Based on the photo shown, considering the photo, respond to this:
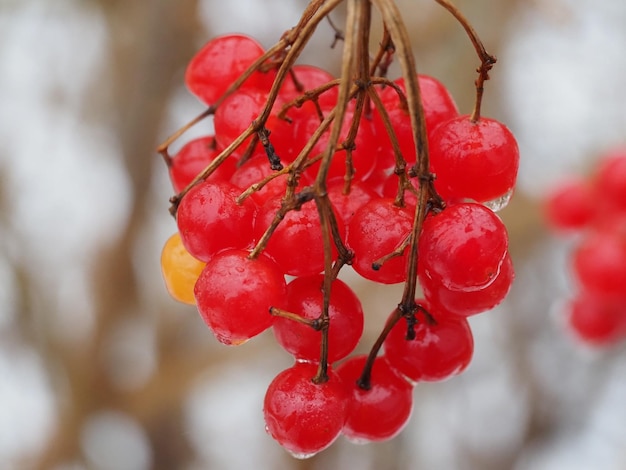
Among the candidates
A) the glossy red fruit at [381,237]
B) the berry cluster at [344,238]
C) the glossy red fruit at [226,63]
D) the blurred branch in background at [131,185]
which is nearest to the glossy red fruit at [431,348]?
the berry cluster at [344,238]

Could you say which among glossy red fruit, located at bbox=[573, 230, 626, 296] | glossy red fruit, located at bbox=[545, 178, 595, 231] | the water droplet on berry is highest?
glossy red fruit, located at bbox=[545, 178, 595, 231]

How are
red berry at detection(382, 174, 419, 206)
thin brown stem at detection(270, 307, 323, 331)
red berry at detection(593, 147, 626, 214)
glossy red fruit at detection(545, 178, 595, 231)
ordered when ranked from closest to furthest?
thin brown stem at detection(270, 307, 323, 331), red berry at detection(382, 174, 419, 206), red berry at detection(593, 147, 626, 214), glossy red fruit at detection(545, 178, 595, 231)

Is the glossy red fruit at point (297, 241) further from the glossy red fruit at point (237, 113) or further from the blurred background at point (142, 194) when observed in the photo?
the blurred background at point (142, 194)

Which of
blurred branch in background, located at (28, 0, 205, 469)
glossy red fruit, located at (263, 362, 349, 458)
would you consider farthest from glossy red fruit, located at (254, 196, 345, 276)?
blurred branch in background, located at (28, 0, 205, 469)

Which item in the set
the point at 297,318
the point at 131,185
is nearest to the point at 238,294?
the point at 297,318

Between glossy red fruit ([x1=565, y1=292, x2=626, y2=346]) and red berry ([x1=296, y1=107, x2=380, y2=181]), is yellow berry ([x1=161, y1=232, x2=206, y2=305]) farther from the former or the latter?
glossy red fruit ([x1=565, y1=292, x2=626, y2=346])

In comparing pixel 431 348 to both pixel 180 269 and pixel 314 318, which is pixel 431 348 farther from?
pixel 180 269
